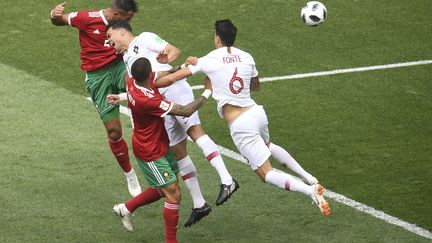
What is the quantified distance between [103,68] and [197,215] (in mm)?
2424

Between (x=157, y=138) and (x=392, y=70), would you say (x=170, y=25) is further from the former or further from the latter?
(x=157, y=138)

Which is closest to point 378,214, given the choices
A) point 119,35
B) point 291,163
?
point 291,163

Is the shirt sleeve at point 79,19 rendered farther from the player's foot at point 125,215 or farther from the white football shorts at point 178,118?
the player's foot at point 125,215

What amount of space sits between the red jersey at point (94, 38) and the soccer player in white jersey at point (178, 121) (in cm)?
73

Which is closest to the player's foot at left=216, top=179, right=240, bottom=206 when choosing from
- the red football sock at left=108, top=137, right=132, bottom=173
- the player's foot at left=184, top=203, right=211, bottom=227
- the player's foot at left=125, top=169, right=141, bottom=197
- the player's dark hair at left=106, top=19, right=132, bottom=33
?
the player's foot at left=184, top=203, right=211, bottom=227

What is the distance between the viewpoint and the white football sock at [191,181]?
12266mm

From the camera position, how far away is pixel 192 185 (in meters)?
12.3

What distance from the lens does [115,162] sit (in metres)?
14.4

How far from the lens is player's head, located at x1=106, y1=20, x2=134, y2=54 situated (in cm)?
1208

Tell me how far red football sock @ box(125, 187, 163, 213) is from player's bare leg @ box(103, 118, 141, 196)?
1032mm

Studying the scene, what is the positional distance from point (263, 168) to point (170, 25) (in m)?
7.58

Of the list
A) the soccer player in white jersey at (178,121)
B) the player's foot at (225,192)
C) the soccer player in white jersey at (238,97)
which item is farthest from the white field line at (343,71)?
the player's foot at (225,192)

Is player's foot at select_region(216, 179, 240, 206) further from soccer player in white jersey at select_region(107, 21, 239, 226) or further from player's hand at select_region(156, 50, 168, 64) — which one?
player's hand at select_region(156, 50, 168, 64)

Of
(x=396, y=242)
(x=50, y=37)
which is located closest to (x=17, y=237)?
(x=396, y=242)
